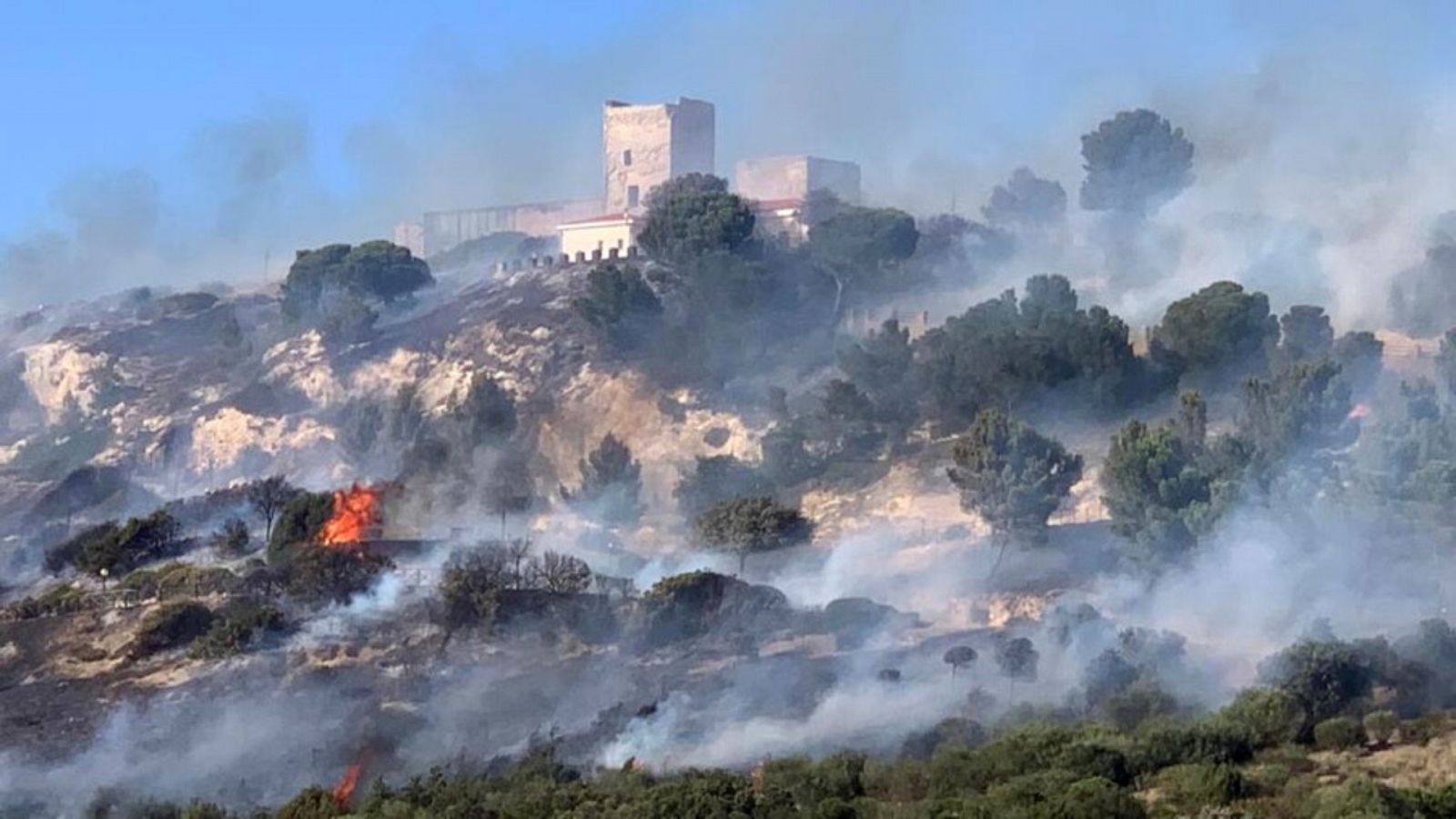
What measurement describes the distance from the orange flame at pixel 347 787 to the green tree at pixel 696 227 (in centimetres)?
2820

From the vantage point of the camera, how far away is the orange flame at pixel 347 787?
2653 centimetres

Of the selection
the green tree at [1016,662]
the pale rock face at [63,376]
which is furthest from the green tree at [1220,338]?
the pale rock face at [63,376]

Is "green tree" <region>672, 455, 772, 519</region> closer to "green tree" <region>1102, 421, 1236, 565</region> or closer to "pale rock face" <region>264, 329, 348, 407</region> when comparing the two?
"green tree" <region>1102, 421, 1236, 565</region>

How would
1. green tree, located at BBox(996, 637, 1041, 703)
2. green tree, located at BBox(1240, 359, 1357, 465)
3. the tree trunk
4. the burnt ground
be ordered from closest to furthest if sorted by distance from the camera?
the burnt ground → green tree, located at BBox(996, 637, 1041, 703) → green tree, located at BBox(1240, 359, 1357, 465) → the tree trunk

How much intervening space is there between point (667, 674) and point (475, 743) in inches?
146

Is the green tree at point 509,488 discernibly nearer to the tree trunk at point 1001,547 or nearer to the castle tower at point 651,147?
the tree trunk at point 1001,547

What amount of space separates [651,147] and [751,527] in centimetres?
3611

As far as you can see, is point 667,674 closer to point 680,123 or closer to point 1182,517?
point 1182,517

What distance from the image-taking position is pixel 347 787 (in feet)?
91.9

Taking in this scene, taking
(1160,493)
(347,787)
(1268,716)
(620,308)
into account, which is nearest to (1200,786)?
(1268,716)

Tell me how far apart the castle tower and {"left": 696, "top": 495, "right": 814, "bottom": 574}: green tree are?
109 feet

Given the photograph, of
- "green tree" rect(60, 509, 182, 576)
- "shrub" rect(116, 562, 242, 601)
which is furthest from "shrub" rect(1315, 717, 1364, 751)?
"green tree" rect(60, 509, 182, 576)

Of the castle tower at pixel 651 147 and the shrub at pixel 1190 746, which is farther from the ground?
the castle tower at pixel 651 147

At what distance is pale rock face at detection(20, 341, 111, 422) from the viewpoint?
2493 inches
